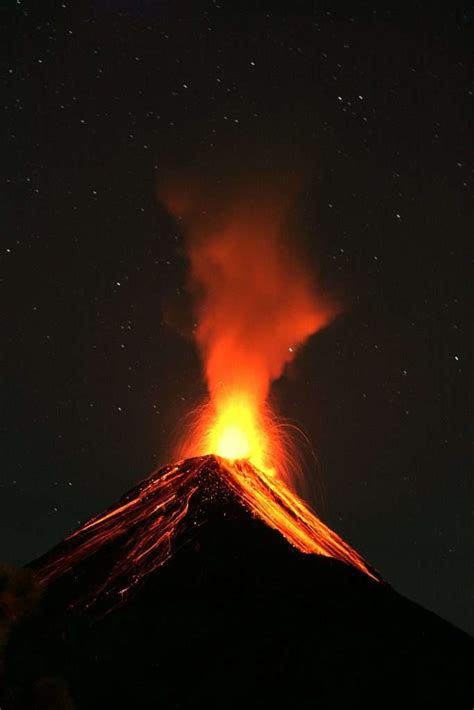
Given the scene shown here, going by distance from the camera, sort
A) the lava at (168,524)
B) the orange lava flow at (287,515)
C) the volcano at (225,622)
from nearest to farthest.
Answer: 1. the volcano at (225,622)
2. the lava at (168,524)
3. the orange lava flow at (287,515)

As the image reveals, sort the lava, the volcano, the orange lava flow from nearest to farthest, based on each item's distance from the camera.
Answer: the volcano → the lava → the orange lava flow

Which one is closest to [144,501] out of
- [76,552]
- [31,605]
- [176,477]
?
[176,477]

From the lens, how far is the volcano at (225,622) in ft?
119

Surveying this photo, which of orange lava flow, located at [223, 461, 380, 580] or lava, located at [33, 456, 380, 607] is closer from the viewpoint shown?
lava, located at [33, 456, 380, 607]

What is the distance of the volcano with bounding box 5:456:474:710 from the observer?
119ft

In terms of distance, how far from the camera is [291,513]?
6406 cm

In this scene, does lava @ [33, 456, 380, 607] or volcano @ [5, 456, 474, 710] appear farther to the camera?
lava @ [33, 456, 380, 607]

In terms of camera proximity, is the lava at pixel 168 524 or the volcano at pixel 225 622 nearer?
the volcano at pixel 225 622

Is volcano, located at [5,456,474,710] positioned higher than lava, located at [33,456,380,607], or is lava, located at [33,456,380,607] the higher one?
lava, located at [33,456,380,607]

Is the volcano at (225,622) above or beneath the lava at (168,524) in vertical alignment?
beneath

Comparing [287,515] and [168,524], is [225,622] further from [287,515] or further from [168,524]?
[287,515]

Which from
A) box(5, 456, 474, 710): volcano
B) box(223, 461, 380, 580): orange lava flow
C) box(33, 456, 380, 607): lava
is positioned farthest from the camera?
box(223, 461, 380, 580): orange lava flow

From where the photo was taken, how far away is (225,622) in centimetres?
4362

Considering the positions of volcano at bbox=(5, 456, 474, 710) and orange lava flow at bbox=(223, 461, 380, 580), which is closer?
volcano at bbox=(5, 456, 474, 710)
